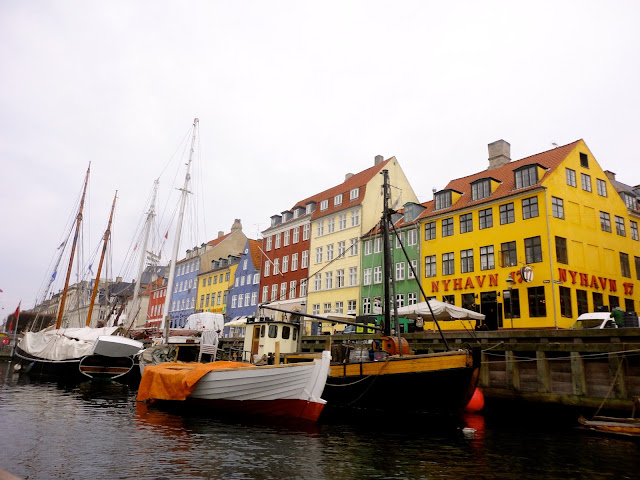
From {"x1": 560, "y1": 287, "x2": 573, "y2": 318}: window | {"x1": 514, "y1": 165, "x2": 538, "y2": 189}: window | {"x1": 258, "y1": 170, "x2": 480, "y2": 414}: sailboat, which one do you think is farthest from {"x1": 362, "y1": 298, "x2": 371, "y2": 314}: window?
{"x1": 258, "y1": 170, "x2": 480, "y2": 414}: sailboat

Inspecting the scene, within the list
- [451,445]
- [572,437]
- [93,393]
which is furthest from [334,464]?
[93,393]

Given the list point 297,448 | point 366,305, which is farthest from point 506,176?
point 297,448

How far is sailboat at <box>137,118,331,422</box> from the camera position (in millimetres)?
14367

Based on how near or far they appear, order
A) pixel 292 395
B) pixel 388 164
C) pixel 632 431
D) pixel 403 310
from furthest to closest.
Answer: pixel 388 164, pixel 403 310, pixel 292 395, pixel 632 431

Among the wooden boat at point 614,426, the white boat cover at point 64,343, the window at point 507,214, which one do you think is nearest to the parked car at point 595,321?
the wooden boat at point 614,426

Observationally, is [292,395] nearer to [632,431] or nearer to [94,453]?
[94,453]

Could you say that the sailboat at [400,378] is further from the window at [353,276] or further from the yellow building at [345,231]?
the window at [353,276]

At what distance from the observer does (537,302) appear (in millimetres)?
28922

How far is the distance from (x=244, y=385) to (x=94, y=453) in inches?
228

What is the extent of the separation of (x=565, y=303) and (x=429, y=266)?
34.8 ft

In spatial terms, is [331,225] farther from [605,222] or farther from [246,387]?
[246,387]

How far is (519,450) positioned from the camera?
11344 mm

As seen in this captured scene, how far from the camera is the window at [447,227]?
36094mm

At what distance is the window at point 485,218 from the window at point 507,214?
2.72 feet
